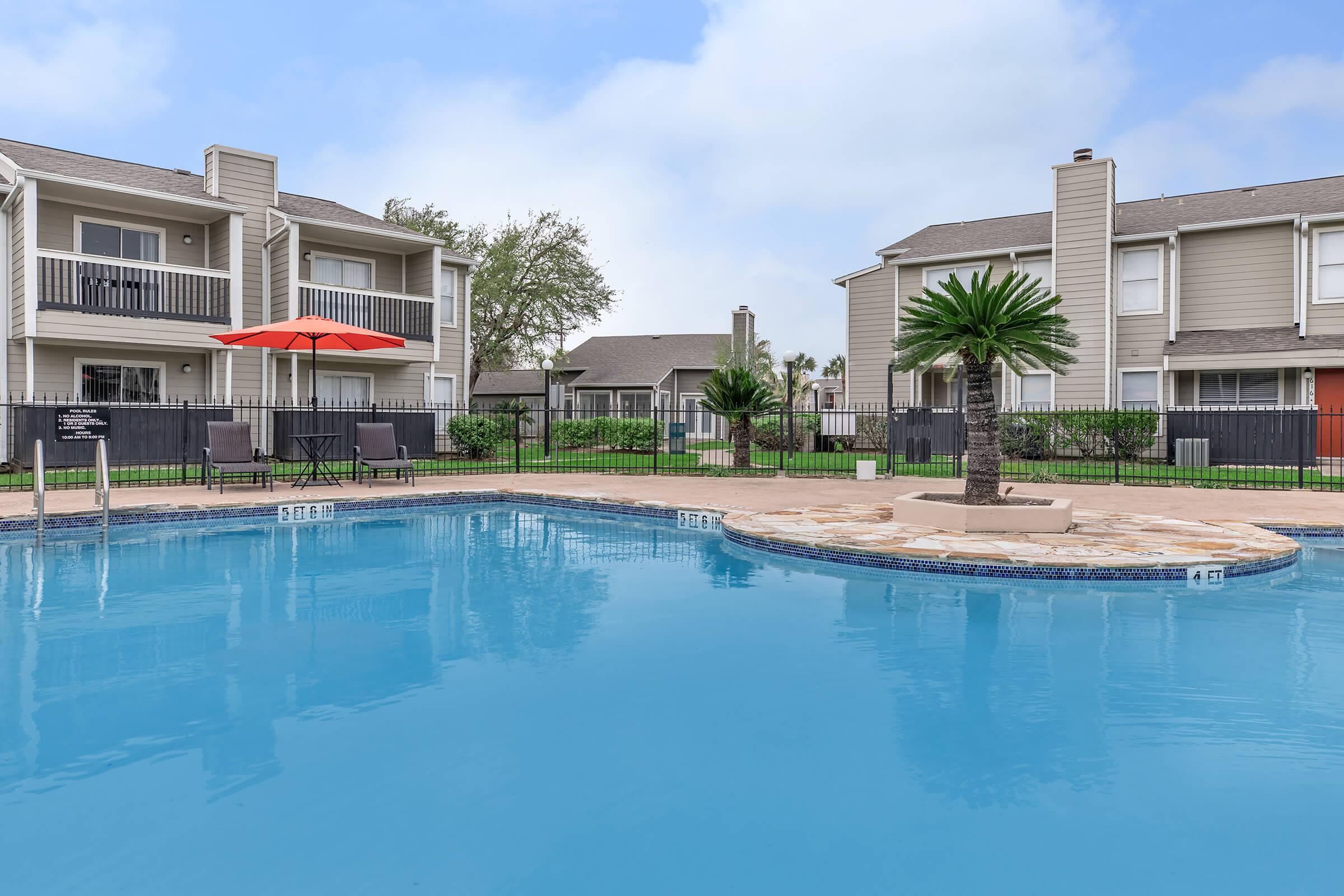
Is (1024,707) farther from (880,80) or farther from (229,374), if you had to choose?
(229,374)

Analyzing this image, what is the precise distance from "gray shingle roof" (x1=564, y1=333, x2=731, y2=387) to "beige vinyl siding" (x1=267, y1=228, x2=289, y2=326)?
19777 millimetres

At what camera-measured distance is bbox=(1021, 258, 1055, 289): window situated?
21.3m

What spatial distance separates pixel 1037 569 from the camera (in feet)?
23.0

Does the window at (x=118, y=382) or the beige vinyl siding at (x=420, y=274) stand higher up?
the beige vinyl siding at (x=420, y=274)

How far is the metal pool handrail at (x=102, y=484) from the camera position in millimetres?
8969

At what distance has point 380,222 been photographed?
70.5ft

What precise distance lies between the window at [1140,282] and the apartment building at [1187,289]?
3 cm

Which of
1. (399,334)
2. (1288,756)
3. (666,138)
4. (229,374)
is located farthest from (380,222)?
(1288,756)

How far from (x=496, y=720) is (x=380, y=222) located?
20.2m

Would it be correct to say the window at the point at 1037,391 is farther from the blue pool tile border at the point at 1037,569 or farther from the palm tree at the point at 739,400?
the blue pool tile border at the point at 1037,569

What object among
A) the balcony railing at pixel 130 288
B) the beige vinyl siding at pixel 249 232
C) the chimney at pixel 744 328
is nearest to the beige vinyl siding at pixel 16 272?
the balcony railing at pixel 130 288

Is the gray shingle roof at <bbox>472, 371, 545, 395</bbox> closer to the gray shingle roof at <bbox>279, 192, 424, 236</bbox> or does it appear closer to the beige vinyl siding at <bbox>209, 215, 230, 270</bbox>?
the gray shingle roof at <bbox>279, 192, 424, 236</bbox>

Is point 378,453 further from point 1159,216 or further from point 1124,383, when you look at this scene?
point 1159,216

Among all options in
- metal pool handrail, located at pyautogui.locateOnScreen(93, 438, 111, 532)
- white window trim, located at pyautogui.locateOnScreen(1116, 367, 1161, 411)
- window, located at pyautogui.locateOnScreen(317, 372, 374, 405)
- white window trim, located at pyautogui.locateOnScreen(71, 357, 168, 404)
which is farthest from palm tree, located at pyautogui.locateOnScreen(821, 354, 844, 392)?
metal pool handrail, located at pyautogui.locateOnScreen(93, 438, 111, 532)
